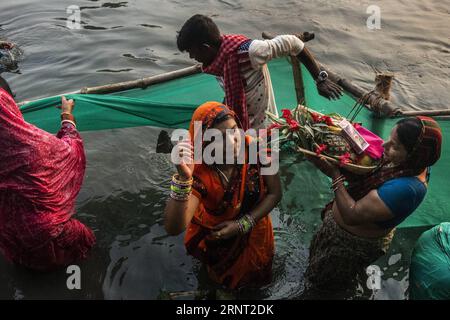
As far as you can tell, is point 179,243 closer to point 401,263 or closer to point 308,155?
point 308,155

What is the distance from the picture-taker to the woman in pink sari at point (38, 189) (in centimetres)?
286

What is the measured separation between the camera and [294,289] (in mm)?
3805

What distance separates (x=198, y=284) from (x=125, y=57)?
549cm

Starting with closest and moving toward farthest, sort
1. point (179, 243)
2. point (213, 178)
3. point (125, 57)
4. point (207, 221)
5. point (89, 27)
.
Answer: point (213, 178)
point (207, 221)
point (179, 243)
point (125, 57)
point (89, 27)

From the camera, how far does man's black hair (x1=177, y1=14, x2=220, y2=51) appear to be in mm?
3211

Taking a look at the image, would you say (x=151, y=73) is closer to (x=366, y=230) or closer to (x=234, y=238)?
(x=234, y=238)

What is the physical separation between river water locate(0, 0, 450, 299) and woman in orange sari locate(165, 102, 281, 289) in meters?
0.56

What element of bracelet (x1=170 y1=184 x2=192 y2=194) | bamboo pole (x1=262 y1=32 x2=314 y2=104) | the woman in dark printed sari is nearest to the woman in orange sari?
bracelet (x1=170 y1=184 x2=192 y2=194)

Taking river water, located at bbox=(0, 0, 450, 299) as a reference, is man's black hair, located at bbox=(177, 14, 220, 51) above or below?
above

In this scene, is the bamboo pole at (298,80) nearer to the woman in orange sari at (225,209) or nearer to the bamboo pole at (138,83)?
the bamboo pole at (138,83)

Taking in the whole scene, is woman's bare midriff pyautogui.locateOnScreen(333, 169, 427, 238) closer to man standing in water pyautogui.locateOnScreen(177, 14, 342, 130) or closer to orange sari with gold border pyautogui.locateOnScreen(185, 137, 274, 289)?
orange sari with gold border pyautogui.locateOnScreen(185, 137, 274, 289)

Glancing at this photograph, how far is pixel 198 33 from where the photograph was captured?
127 inches

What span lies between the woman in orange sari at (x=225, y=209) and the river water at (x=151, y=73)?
559 mm

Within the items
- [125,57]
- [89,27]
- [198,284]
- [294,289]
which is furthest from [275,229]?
[89,27]
